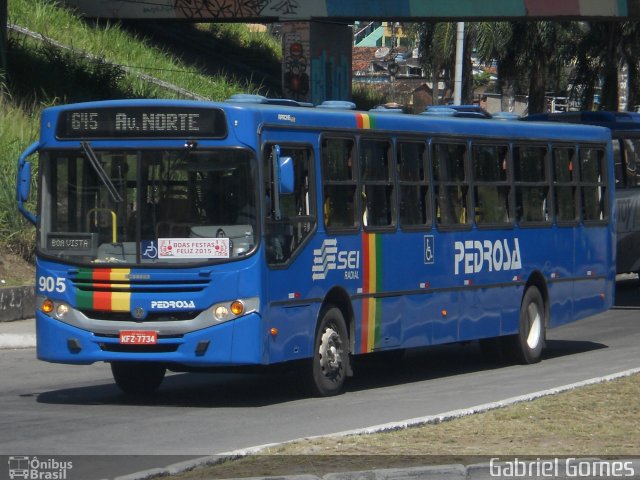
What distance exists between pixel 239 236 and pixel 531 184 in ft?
18.7

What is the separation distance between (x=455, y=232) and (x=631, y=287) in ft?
52.8

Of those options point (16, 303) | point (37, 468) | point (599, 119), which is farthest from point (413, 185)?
point (599, 119)

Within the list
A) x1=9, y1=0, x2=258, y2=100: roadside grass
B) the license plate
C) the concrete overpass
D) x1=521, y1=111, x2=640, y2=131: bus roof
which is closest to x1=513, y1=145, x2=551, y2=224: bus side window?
the license plate

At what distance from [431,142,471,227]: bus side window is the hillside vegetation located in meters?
7.66

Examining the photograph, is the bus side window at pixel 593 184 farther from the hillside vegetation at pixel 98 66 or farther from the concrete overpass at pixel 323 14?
the concrete overpass at pixel 323 14

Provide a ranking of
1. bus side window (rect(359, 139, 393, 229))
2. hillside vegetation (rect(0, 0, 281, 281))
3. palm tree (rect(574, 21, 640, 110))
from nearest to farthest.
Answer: bus side window (rect(359, 139, 393, 229)), hillside vegetation (rect(0, 0, 281, 281)), palm tree (rect(574, 21, 640, 110))

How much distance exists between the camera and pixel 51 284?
12.1 m

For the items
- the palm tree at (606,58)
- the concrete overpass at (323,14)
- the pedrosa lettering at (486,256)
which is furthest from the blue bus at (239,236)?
the palm tree at (606,58)

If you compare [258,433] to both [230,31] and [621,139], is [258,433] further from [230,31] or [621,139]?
[230,31]

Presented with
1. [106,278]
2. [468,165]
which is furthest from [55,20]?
[106,278]

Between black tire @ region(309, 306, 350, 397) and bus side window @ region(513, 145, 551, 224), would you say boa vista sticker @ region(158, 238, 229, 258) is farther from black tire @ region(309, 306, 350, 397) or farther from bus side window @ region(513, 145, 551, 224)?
bus side window @ region(513, 145, 551, 224)

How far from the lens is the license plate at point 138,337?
1164 centimetres

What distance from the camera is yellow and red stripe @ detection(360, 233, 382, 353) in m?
13.3

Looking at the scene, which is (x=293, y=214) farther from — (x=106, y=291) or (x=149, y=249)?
(x=106, y=291)
